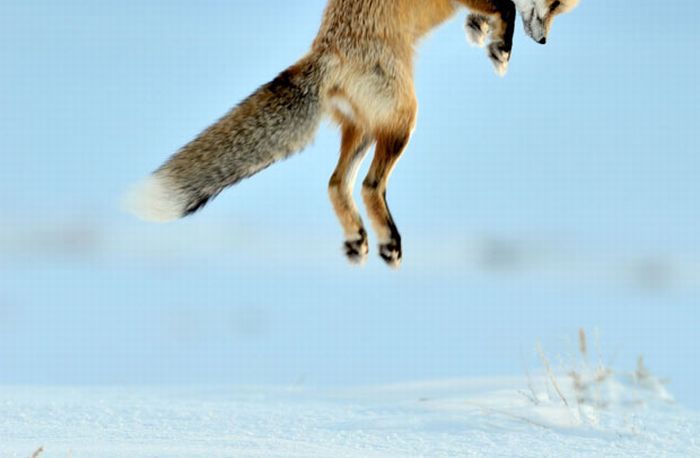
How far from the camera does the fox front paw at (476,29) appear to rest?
20.4ft

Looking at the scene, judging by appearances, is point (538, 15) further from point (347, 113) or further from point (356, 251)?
point (356, 251)

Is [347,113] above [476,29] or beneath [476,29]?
beneath

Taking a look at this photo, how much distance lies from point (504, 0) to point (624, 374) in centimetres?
264

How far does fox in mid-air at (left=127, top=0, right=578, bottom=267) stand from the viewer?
5.56 meters

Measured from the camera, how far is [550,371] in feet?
21.1

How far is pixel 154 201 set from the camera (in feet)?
17.2

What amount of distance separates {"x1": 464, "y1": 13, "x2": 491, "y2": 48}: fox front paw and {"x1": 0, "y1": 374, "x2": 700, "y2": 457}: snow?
6.76 feet

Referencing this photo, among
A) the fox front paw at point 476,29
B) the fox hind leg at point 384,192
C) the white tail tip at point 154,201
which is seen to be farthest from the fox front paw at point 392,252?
the fox front paw at point 476,29

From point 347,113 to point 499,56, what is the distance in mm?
940

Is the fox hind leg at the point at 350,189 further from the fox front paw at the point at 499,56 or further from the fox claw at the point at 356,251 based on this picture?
the fox front paw at the point at 499,56

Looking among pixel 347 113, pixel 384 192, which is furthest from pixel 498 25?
pixel 384 192

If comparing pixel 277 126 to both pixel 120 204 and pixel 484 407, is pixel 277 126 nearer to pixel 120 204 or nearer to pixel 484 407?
pixel 120 204

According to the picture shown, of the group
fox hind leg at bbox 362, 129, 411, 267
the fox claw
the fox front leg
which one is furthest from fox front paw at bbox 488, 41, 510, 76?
the fox claw

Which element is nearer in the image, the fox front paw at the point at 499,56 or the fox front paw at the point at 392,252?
the fox front paw at the point at 392,252
